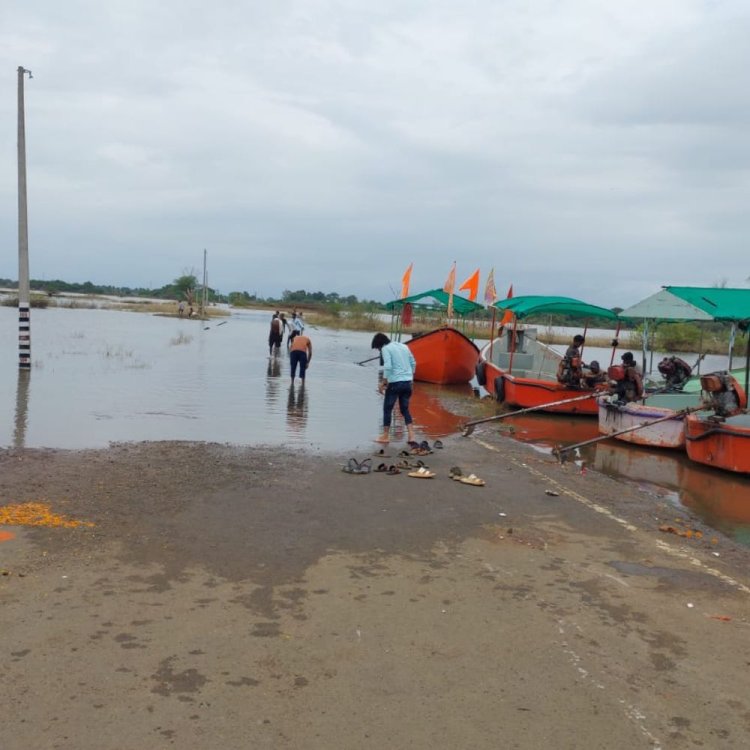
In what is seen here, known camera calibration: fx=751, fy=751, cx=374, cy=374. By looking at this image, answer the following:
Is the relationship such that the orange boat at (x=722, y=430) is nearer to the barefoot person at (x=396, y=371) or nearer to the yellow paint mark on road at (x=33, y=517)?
the barefoot person at (x=396, y=371)

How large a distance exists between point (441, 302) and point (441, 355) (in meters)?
2.99

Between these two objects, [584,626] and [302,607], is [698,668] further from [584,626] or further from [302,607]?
[302,607]

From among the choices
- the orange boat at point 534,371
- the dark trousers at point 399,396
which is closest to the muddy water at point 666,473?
the orange boat at point 534,371

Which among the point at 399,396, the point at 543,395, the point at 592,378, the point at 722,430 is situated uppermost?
the point at 399,396

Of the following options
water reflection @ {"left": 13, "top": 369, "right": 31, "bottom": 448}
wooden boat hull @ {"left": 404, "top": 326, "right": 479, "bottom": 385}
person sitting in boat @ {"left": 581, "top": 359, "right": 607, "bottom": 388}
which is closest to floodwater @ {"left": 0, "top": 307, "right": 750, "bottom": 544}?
Answer: water reflection @ {"left": 13, "top": 369, "right": 31, "bottom": 448}

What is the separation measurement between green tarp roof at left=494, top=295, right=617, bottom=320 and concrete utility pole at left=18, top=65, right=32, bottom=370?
36.7 feet

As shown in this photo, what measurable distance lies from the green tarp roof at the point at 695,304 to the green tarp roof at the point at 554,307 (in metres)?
3.33

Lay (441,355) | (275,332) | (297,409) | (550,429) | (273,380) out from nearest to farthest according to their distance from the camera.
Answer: (297,409)
(550,429)
(273,380)
(441,355)
(275,332)

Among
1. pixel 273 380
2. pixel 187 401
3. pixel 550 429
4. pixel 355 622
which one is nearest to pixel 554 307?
pixel 550 429

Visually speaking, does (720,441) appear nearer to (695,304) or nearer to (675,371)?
(695,304)

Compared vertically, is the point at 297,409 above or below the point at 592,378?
below

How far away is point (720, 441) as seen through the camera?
1090 cm

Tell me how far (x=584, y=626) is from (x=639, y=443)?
31.4 feet

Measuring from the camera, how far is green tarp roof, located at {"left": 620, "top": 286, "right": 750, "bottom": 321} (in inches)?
480
